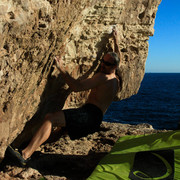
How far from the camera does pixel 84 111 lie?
492 centimetres

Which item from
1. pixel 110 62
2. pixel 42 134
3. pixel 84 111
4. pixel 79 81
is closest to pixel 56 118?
pixel 42 134

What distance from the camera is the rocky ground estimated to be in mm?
4234

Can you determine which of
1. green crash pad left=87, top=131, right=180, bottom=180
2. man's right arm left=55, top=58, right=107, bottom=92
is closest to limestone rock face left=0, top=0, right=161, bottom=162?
man's right arm left=55, top=58, right=107, bottom=92

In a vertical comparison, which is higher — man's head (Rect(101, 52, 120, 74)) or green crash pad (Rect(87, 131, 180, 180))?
man's head (Rect(101, 52, 120, 74))

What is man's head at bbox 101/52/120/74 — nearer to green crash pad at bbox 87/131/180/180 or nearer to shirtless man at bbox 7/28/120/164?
shirtless man at bbox 7/28/120/164

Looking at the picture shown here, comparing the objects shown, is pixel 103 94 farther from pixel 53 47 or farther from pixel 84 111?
pixel 53 47

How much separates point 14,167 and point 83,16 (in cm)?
315

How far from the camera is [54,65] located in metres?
5.02

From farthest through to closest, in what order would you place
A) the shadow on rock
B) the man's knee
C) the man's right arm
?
the man's right arm → the shadow on rock → the man's knee

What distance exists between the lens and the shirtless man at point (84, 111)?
4293 mm

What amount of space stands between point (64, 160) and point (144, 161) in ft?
5.23

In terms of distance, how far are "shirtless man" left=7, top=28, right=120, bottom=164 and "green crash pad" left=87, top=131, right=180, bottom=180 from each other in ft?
2.41

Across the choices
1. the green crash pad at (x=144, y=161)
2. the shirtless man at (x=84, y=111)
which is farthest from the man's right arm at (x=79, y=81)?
the green crash pad at (x=144, y=161)

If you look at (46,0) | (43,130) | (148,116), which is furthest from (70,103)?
(148,116)
